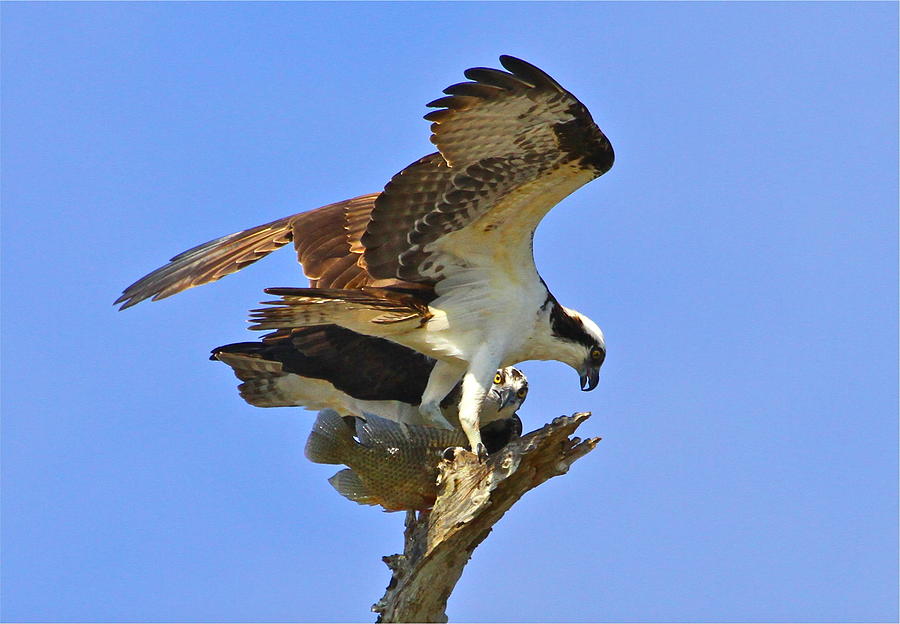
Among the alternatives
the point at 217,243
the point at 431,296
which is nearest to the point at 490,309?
the point at 431,296

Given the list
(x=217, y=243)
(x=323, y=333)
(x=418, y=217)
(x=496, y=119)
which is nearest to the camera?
(x=496, y=119)

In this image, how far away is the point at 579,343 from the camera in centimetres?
862

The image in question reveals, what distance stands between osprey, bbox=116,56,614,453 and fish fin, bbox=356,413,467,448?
0.14 meters

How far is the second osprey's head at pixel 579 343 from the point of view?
28.0 feet

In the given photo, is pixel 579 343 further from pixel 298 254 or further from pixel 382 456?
pixel 298 254

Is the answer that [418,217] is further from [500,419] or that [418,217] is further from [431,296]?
[500,419]

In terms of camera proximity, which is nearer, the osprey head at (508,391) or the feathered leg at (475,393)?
the feathered leg at (475,393)

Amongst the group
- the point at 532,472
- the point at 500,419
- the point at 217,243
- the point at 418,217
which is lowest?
the point at 532,472

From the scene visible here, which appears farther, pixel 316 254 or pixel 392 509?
pixel 316 254

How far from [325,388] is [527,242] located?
5.15 feet

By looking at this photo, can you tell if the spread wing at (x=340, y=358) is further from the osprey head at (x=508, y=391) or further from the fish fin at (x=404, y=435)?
the osprey head at (x=508, y=391)

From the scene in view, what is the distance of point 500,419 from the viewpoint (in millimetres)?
8711

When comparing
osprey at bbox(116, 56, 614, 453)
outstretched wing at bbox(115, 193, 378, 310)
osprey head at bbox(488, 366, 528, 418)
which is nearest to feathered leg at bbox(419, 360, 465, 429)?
osprey at bbox(116, 56, 614, 453)

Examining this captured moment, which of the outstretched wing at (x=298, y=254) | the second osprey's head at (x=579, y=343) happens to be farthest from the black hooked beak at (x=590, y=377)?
the outstretched wing at (x=298, y=254)
